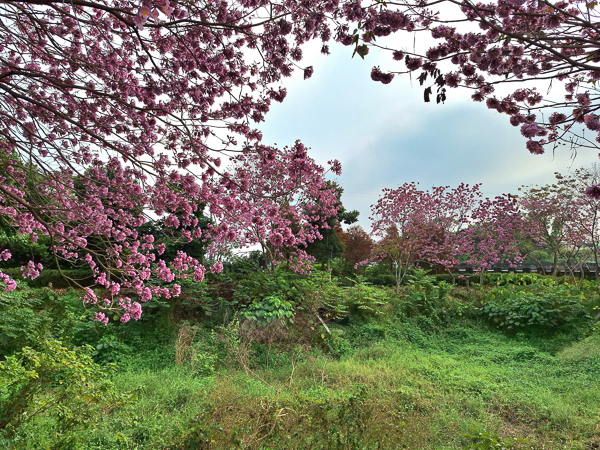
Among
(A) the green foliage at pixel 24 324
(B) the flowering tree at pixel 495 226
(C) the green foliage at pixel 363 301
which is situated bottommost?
(A) the green foliage at pixel 24 324

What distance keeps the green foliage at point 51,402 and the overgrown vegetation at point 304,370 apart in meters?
0.02

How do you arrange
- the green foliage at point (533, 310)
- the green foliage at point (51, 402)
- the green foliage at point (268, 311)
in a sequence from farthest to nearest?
the green foliage at point (533, 310) < the green foliage at point (268, 311) < the green foliage at point (51, 402)

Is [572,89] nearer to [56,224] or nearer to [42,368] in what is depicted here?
[42,368]

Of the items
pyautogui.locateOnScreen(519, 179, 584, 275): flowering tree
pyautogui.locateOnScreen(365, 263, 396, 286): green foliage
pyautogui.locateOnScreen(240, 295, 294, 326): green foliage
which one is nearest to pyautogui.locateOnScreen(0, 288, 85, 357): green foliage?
pyautogui.locateOnScreen(240, 295, 294, 326): green foliage

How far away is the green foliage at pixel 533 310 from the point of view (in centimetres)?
737

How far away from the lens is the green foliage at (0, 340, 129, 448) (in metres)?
2.43

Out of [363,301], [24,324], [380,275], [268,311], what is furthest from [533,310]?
[24,324]

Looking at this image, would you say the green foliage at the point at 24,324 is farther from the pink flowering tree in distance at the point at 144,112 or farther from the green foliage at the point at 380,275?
the green foliage at the point at 380,275

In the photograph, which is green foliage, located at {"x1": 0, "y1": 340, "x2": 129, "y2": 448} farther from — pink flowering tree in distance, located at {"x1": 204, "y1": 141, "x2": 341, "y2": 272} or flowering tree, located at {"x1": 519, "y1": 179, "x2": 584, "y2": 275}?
flowering tree, located at {"x1": 519, "y1": 179, "x2": 584, "y2": 275}

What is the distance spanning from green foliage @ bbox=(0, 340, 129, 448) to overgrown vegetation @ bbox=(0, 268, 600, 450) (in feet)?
0.05

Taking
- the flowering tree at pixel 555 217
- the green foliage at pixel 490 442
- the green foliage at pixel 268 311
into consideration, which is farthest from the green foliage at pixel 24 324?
the flowering tree at pixel 555 217

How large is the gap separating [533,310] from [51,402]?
886 cm

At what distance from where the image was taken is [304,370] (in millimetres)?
5098

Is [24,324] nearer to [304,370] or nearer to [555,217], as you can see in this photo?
[304,370]
